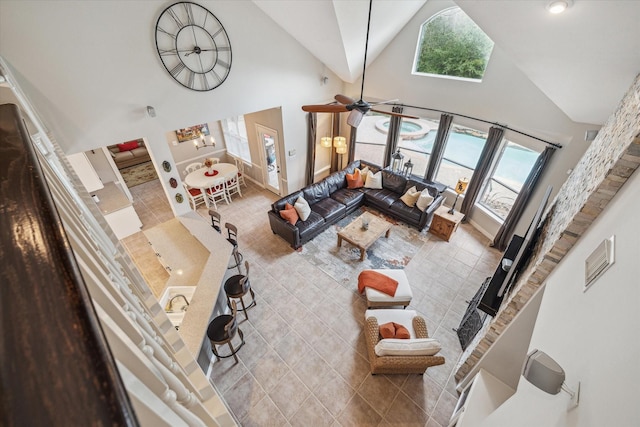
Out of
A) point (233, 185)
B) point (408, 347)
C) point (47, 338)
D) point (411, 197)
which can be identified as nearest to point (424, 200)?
point (411, 197)

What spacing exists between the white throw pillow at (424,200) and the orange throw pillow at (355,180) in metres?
1.50

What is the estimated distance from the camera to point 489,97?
5164 mm

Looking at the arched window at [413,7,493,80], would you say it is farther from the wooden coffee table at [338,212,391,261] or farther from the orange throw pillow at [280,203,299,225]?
the orange throw pillow at [280,203,299,225]

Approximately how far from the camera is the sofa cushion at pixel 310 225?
5520mm

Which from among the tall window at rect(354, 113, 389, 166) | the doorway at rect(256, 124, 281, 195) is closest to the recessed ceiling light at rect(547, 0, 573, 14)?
the doorway at rect(256, 124, 281, 195)

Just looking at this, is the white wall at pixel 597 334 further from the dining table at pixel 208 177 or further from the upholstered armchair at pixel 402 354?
the dining table at pixel 208 177

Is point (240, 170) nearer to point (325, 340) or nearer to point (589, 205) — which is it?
point (325, 340)

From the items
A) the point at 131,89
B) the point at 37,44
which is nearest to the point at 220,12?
the point at 131,89

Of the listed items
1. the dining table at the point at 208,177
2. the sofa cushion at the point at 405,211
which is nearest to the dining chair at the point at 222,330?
the dining table at the point at 208,177

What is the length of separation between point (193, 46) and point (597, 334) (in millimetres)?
5468

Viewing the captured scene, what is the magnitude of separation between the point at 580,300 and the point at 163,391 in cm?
199

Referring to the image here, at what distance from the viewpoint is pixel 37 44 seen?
3.23 metres

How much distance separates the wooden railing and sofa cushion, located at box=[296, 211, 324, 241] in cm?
503

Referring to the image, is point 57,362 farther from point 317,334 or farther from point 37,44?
point 37,44
